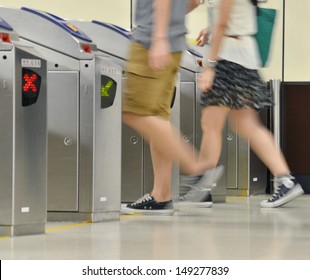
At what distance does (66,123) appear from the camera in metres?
5.89

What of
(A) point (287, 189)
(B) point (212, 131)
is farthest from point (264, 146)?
(A) point (287, 189)

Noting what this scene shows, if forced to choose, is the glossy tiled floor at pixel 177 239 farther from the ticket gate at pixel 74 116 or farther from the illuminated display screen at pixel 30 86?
the illuminated display screen at pixel 30 86

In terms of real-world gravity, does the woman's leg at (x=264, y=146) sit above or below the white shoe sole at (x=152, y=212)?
above

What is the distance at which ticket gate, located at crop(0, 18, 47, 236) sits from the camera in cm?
493

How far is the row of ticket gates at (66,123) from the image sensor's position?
16.3 feet

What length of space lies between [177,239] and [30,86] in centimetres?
99

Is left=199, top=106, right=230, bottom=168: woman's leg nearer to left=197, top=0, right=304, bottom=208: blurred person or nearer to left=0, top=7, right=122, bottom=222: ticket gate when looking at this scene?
left=197, top=0, right=304, bottom=208: blurred person

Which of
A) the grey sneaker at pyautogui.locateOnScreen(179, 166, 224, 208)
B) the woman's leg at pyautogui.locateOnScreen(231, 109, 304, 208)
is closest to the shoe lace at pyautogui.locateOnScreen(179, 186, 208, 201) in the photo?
the grey sneaker at pyautogui.locateOnScreen(179, 166, 224, 208)

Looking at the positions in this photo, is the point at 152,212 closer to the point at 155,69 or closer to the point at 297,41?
the point at 155,69

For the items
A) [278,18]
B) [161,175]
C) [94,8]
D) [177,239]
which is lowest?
[177,239]

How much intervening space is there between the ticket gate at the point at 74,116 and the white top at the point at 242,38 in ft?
2.15

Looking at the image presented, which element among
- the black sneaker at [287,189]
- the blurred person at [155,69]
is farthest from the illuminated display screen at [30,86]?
the black sneaker at [287,189]
